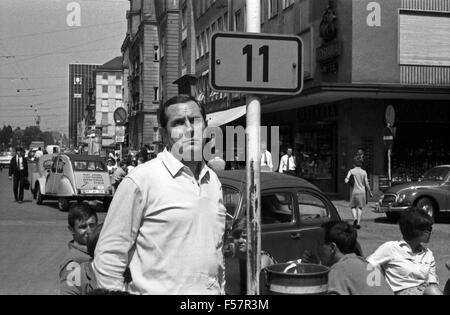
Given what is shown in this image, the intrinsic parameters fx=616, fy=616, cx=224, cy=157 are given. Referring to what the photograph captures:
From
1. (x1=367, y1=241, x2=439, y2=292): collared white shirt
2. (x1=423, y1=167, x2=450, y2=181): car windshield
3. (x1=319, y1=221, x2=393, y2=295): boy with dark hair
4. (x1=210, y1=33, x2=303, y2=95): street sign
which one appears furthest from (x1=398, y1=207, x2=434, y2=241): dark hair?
(x1=423, y1=167, x2=450, y2=181): car windshield

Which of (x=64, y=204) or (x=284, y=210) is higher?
(x=284, y=210)

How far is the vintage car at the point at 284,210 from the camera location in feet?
22.3

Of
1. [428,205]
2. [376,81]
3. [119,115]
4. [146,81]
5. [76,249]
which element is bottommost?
[428,205]

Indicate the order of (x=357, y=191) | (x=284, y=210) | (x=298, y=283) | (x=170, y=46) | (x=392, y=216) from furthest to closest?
1. (x=170, y=46)
2. (x=392, y=216)
3. (x=357, y=191)
4. (x=284, y=210)
5. (x=298, y=283)

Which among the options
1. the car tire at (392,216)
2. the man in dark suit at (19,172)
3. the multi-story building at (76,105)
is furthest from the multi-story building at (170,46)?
the multi-story building at (76,105)

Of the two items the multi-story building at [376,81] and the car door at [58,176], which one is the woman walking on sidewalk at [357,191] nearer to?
the multi-story building at [376,81]

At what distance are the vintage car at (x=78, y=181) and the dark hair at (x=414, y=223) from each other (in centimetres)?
1418

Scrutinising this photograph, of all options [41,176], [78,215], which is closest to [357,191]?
[78,215]

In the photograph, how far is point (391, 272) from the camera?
4.95 metres

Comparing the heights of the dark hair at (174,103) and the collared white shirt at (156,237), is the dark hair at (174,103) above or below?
above

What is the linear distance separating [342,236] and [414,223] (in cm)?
81

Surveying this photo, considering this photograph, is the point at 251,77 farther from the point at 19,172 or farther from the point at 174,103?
the point at 19,172

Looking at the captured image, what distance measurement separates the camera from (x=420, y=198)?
16.3 metres

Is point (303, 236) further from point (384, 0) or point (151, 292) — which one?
point (384, 0)
